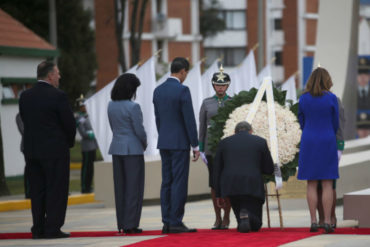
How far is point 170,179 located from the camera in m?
13.3

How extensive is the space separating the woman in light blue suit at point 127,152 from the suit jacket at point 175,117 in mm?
289

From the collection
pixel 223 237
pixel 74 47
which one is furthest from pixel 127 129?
pixel 74 47

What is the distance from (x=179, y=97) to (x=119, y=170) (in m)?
1.17

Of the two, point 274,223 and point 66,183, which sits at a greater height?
point 66,183

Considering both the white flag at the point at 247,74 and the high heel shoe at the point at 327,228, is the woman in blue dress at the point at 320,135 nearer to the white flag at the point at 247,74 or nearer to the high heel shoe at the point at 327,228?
the high heel shoe at the point at 327,228

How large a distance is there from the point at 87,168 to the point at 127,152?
952 centimetres

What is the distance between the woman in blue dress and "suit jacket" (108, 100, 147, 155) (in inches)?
79.0

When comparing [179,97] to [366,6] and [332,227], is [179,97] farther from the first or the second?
[366,6]

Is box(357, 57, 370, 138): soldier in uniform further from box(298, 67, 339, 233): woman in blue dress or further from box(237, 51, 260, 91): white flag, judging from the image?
box(298, 67, 339, 233): woman in blue dress

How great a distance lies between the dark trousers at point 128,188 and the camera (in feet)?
43.4

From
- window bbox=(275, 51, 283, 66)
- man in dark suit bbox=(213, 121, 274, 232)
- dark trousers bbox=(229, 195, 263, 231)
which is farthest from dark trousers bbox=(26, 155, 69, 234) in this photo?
window bbox=(275, 51, 283, 66)

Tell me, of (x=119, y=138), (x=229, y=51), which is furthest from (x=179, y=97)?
(x=229, y=51)

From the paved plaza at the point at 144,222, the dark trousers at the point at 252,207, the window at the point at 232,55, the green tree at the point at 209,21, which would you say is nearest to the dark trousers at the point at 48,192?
the paved plaza at the point at 144,222

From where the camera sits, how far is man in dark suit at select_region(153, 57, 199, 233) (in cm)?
1314
